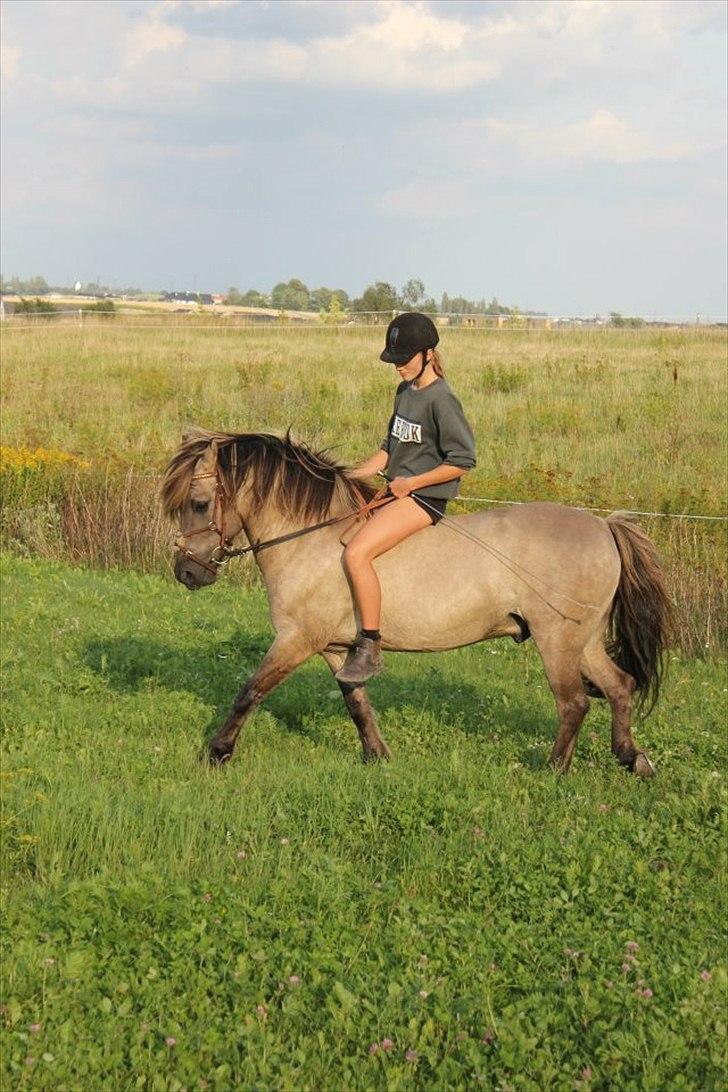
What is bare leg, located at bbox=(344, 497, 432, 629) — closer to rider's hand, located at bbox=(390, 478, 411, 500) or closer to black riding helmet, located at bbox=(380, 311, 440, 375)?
rider's hand, located at bbox=(390, 478, 411, 500)

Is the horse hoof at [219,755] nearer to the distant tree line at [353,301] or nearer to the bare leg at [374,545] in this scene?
the bare leg at [374,545]

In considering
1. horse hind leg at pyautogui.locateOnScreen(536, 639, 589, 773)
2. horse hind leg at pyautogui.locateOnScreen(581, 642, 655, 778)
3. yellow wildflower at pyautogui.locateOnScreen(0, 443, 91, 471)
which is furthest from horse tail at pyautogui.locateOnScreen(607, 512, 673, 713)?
yellow wildflower at pyautogui.locateOnScreen(0, 443, 91, 471)

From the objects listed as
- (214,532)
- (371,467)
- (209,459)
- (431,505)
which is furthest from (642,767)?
(209,459)

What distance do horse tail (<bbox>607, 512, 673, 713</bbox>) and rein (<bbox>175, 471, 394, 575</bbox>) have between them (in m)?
1.61

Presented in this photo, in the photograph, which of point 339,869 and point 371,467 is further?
point 371,467

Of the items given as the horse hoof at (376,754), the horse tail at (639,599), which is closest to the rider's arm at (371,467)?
the horse tail at (639,599)

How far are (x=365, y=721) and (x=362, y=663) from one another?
2.04 ft

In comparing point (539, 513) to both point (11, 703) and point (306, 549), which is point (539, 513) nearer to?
point (306, 549)

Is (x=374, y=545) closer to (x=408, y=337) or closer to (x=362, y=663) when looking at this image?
(x=362, y=663)

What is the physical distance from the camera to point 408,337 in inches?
294

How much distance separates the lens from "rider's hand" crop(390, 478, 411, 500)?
7.70m

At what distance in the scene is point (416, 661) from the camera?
39.5 ft

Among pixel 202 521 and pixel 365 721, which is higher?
pixel 202 521

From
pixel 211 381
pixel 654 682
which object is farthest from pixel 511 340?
pixel 654 682
